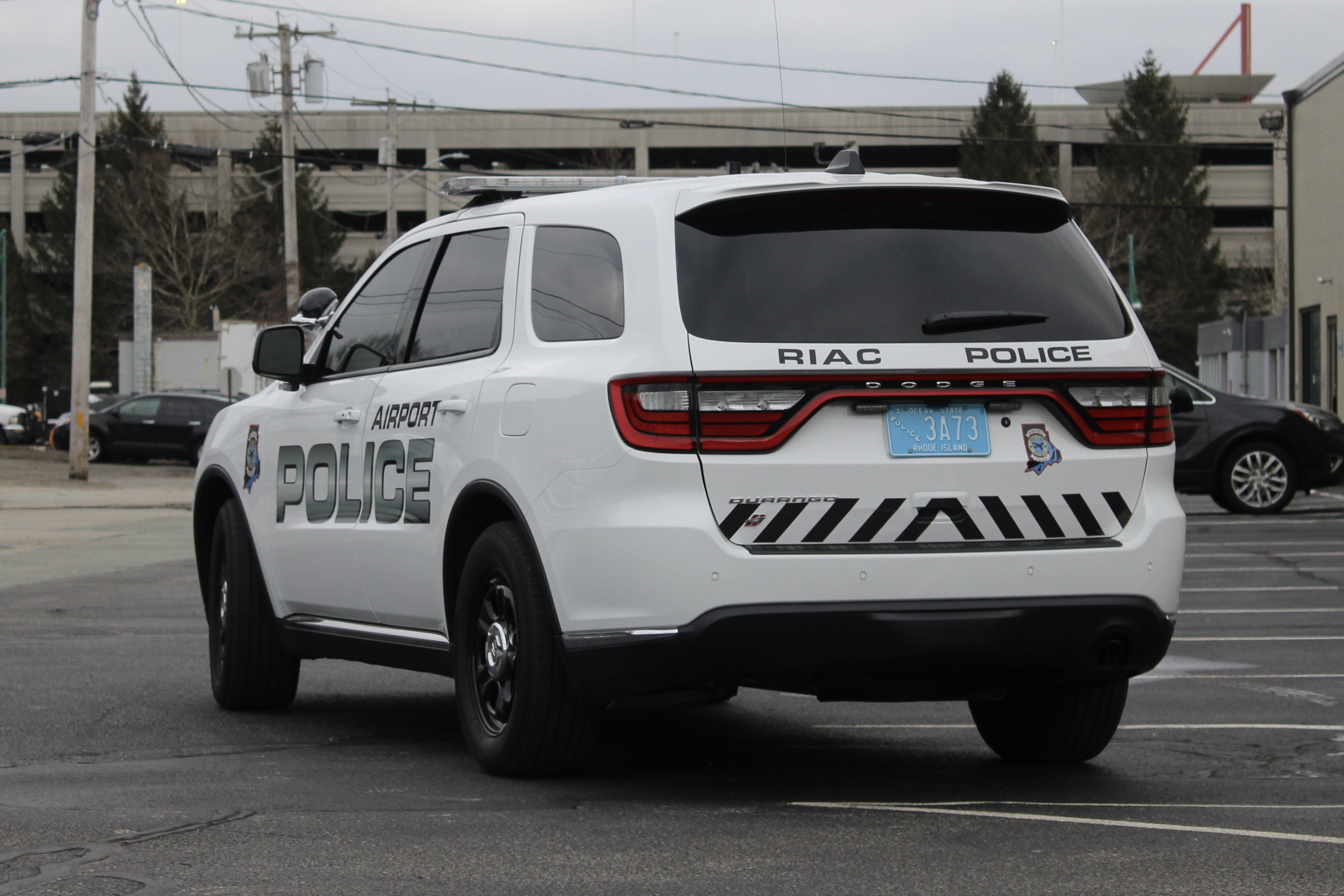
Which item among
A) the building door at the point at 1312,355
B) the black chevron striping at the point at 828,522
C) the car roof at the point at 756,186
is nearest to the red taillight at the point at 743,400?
the black chevron striping at the point at 828,522

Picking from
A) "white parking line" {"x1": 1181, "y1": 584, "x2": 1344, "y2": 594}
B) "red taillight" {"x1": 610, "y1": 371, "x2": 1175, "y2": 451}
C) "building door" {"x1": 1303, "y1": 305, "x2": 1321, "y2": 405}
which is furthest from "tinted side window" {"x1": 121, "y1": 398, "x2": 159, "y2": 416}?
"red taillight" {"x1": 610, "y1": 371, "x2": 1175, "y2": 451}

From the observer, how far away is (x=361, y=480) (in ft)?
22.5

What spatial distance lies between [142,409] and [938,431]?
37.2 metres

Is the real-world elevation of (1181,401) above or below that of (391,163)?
below

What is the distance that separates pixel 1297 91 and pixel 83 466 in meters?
23.5

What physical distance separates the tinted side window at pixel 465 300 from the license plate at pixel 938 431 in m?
1.43

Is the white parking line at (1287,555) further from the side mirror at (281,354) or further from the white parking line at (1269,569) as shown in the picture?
the side mirror at (281,354)

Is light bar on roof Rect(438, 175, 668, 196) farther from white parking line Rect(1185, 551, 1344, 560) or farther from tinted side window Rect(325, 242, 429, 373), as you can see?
white parking line Rect(1185, 551, 1344, 560)

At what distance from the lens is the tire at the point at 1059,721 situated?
20.6 ft

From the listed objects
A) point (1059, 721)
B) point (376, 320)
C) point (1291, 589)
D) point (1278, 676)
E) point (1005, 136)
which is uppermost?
point (1005, 136)

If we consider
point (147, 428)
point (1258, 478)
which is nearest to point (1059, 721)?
point (1258, 478)

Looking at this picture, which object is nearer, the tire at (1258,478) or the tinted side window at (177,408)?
the tire at (1258,478)

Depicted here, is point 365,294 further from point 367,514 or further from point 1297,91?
point 1297,91

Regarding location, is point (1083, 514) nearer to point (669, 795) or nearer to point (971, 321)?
point (971, 321)
